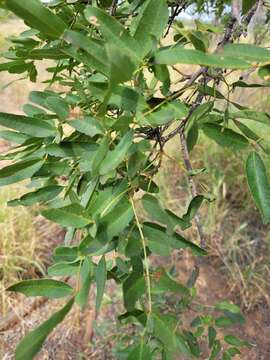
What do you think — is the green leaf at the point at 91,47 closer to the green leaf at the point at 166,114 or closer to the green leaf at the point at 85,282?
the green leaf at the point at 166,114

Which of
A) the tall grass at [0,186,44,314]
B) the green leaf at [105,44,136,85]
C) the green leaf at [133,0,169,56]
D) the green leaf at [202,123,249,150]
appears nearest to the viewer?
Answer: the green leaf at [105,44,136,85]

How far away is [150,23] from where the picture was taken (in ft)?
1.34

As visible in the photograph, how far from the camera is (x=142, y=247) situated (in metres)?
0.49

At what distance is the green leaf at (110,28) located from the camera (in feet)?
1.21

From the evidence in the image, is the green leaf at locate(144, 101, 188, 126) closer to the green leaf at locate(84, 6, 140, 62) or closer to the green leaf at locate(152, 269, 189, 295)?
the green leaf at locate(84, 6, 140, 62)

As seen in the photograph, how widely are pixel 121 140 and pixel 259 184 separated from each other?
0.17 meters

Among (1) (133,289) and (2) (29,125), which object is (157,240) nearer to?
(1) (133,289)

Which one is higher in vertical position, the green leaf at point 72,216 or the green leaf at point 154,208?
the green leaf at point 154,208

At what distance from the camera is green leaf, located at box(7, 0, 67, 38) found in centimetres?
35

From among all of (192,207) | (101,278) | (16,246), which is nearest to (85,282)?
(101,278)

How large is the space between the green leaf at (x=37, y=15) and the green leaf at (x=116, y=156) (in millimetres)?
113

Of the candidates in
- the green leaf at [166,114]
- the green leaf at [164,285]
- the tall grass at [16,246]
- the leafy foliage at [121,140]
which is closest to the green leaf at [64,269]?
the leafy foliage at [121,140]

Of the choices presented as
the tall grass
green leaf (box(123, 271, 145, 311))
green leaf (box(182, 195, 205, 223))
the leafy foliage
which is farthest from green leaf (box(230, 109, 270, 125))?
the tall grass

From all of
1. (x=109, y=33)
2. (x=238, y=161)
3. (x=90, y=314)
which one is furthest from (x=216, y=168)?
(x=109, y=33)
